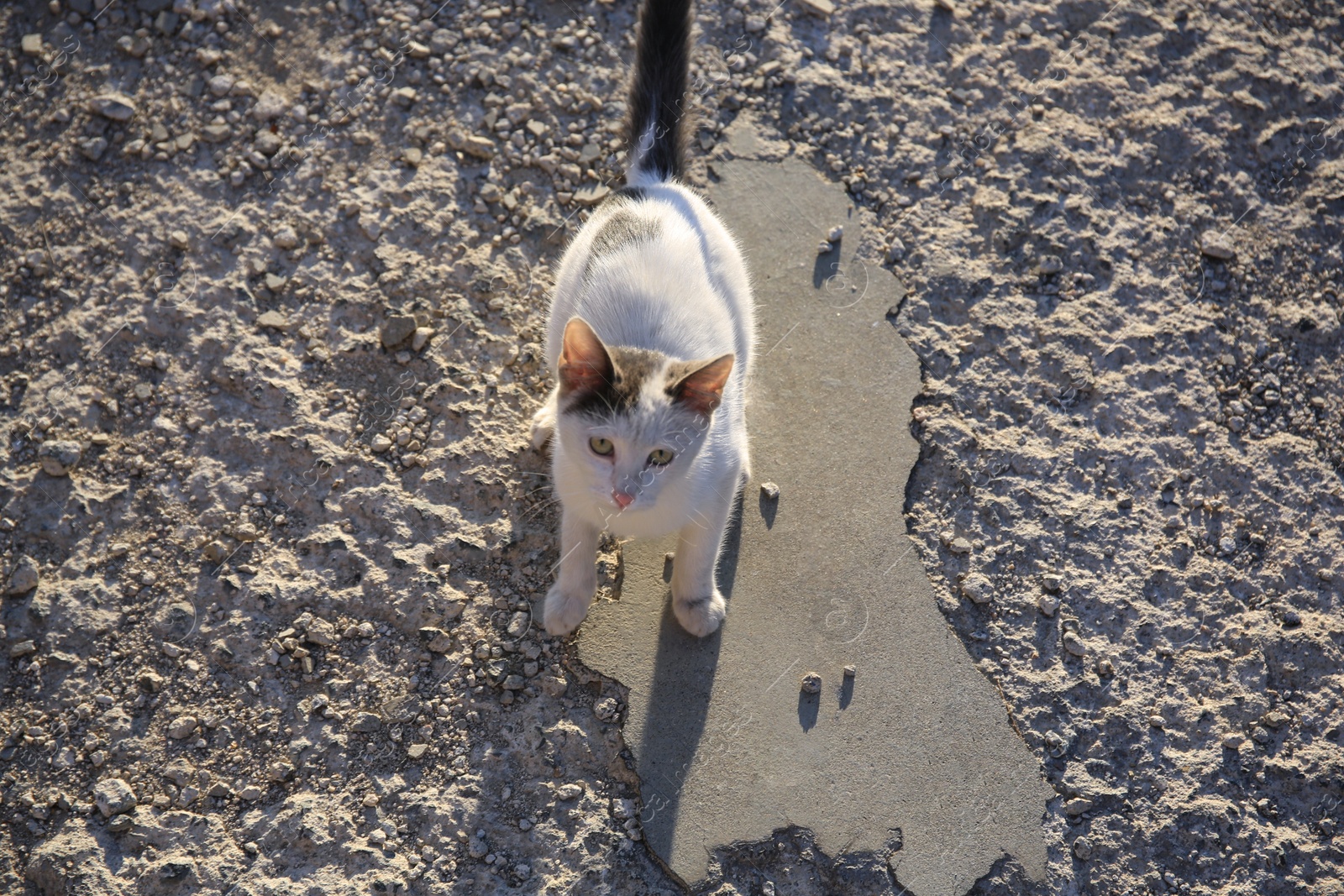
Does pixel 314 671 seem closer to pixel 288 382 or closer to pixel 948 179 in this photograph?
pixel 288 382

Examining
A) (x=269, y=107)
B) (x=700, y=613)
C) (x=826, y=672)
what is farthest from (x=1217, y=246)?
(x=269, y=107)

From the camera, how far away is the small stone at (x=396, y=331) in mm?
3545

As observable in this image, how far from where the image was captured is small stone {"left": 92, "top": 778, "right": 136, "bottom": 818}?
271 cm

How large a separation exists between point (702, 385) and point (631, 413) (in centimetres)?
22

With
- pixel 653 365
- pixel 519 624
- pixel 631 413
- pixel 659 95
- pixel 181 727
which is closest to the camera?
pixel 631 413

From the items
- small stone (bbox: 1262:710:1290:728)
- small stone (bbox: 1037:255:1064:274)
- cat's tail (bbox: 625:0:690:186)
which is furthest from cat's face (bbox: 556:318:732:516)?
small stone (bbox: 1262:710:1290:728)

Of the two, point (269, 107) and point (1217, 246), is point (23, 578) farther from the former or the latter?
point (1217, 246)

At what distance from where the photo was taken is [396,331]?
11.6 feet

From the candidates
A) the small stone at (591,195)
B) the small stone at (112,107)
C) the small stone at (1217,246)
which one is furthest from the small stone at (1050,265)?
the small stone at (112,107)

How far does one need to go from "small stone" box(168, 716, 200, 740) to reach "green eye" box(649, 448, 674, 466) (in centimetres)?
172

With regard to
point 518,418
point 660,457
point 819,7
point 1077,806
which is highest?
point 819,7

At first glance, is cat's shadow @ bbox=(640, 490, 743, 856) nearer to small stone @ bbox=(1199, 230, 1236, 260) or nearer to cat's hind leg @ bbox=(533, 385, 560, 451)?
cat's hind leg @ bbox=(533, 385, 560, 451)

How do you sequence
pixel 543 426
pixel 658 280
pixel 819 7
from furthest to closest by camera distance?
pixel 819 7 < pixel 543 426 < pixel 658 280

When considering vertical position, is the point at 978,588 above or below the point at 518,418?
below
